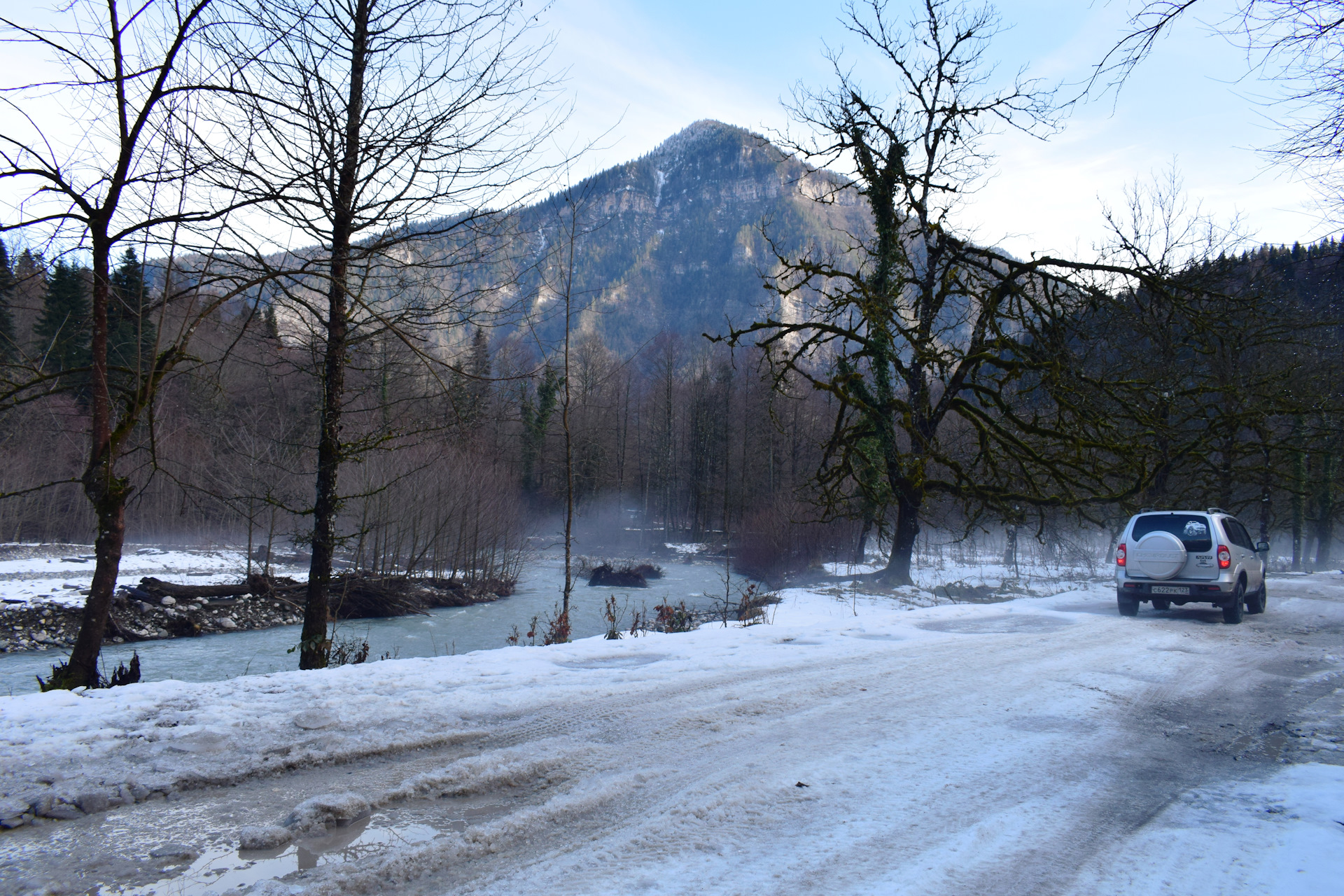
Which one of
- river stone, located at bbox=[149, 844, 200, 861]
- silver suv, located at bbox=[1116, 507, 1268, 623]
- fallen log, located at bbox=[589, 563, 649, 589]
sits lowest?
fallen log, located at bbox=[589, 563, 649, 589]

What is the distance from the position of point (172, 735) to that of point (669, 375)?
51.7m

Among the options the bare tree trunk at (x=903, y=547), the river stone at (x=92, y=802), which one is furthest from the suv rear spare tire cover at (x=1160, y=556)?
the river stone at (x=92, y=802)

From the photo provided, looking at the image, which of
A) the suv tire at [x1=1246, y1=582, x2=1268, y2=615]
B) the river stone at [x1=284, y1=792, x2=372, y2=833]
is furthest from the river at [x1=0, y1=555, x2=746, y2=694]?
the suv tire at [x1=1246, y1=582, x2=1268, y2=615]

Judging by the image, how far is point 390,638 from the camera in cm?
1766

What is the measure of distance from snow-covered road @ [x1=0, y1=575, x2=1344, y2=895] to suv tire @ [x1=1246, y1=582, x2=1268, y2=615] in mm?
8218

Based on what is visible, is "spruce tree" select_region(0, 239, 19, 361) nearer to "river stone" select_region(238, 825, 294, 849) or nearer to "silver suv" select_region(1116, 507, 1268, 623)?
"river stone" select_region(238, 825, 294, 849)

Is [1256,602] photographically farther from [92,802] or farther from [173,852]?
[92,802]

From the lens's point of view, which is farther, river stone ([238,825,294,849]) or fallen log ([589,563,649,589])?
fallen log ([589,563,649,589])

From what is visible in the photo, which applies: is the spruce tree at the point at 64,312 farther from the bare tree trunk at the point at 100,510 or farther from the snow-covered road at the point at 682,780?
the snow-covered road at the point at 682,780

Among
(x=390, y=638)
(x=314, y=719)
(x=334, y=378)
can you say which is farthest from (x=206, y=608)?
(x=314, y=719)

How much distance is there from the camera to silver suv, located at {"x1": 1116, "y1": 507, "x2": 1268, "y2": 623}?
12.1 metres

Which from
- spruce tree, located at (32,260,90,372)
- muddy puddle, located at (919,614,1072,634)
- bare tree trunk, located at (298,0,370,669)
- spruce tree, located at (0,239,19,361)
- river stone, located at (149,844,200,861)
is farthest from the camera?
muddy puddle, located at (919,614,1072,634)

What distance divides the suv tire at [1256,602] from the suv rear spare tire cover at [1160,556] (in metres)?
2.71

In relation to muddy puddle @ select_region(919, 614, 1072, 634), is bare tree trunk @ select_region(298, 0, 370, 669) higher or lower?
higher
